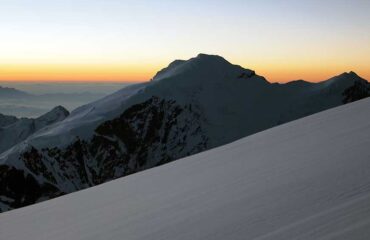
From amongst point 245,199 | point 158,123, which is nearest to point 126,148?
point 158,123

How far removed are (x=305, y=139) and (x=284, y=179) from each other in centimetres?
240

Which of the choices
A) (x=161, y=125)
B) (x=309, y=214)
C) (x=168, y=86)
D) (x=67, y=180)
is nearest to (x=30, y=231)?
(x=309, y=214)

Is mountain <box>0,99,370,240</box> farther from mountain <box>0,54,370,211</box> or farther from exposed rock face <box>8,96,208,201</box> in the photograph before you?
mountain <box>0,54,370,211</box>

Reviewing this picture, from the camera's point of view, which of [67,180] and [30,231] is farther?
[67,180]

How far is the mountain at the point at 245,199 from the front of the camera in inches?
107

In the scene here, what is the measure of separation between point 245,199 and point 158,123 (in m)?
194

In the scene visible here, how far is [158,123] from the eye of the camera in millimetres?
197250

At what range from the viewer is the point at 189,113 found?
19075 cm

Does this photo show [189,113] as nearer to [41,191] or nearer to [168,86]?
[168,86]

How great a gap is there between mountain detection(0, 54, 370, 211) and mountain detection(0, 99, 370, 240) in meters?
140

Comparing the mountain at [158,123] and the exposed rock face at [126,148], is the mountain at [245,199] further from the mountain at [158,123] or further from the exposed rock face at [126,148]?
the mountain at [158,123]

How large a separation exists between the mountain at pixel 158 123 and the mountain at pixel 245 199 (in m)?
140

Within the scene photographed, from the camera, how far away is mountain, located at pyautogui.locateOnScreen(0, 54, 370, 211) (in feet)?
486

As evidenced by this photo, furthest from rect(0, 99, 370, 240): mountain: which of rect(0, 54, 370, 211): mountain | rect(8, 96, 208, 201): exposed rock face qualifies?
rect(0, 54, 370, 211): mountain
